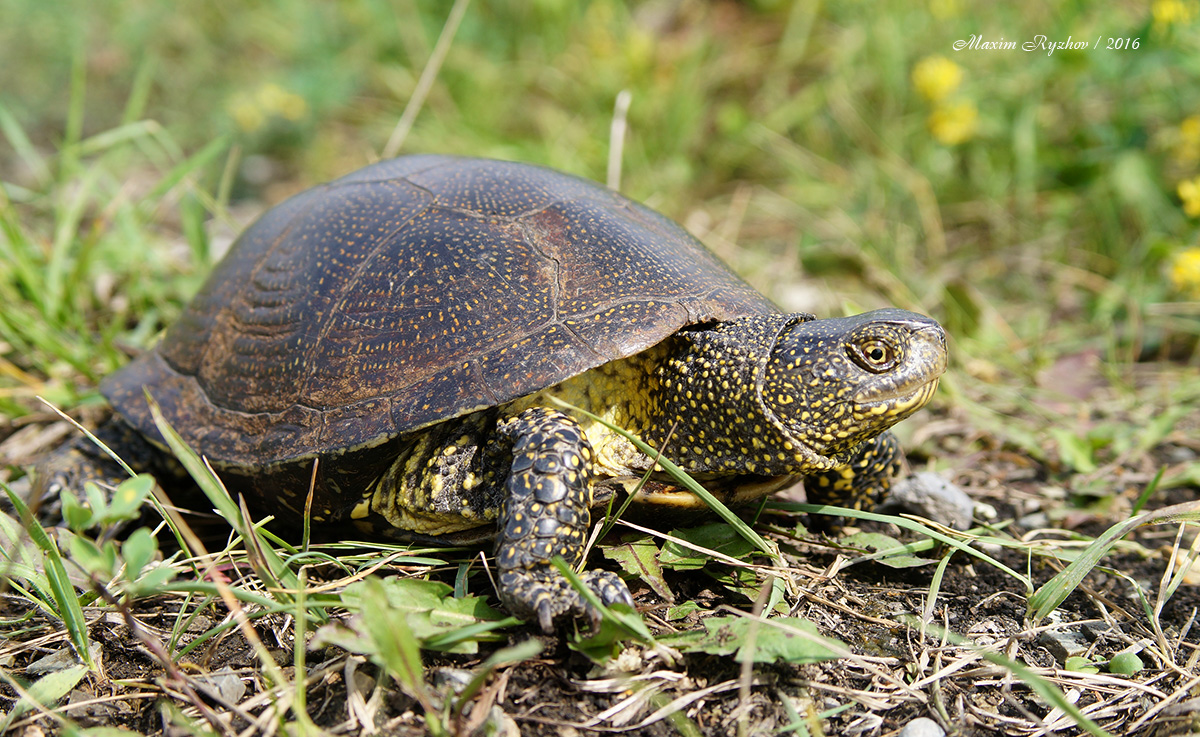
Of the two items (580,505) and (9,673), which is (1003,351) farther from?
(9,673)

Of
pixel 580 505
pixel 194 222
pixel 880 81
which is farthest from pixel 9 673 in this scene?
pixel 880 81

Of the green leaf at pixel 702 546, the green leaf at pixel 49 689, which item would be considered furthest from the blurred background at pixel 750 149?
the green leaf at pixel 49 689

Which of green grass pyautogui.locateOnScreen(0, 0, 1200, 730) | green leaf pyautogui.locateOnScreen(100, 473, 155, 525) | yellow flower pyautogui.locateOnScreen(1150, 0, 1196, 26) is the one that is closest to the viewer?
green leaf pyautogui.locateOnScreen(100, 473, 155, 525)

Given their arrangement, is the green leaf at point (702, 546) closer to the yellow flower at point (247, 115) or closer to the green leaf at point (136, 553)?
the green leaf at point (136, 553)

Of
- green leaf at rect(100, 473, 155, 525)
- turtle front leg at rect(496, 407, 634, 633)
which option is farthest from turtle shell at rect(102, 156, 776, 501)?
green leaf at rect(100, 473, 155, 525)

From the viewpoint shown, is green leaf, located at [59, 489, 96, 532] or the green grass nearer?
green leaf, located at [59, 489, 96, 532]

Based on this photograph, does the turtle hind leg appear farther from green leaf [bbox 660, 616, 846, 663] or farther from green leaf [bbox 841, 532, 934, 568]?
green leaf [bbox 660, 616, 846, 663]
